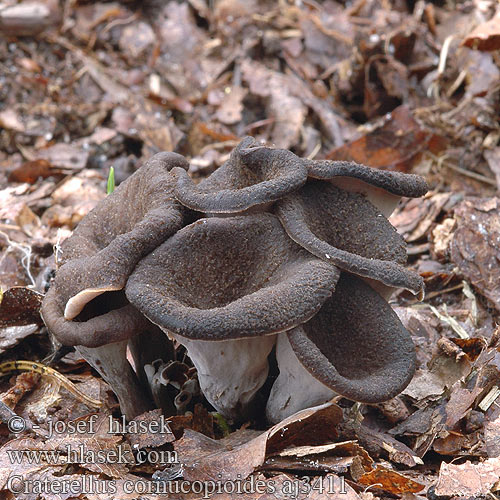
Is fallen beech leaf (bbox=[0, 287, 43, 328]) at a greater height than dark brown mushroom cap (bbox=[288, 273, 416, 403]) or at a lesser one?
lesser

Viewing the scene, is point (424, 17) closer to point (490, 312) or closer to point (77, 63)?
point (77, 63)

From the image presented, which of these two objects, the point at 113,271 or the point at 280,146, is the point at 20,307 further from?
the point at 280,146

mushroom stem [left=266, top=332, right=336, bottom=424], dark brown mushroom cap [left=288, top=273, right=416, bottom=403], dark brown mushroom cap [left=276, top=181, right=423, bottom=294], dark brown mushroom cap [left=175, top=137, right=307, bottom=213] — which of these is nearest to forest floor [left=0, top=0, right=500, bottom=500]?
mushroom stem [left=266, top=332, right=336, bottom=424]

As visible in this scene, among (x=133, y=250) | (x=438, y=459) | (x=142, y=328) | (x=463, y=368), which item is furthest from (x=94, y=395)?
(x=463, y=368)

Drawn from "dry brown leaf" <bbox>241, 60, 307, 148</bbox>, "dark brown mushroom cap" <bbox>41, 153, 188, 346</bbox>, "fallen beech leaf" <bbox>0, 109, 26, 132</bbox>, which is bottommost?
"fallen beech leaf" <bbox>0, 109, 26, 132</bbox>

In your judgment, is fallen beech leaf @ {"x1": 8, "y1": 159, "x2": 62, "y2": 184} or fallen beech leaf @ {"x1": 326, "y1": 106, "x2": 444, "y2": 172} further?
fallen beech leaf @ {"x1": 8, "y1": 159, "x2": 62, "y2": 184}

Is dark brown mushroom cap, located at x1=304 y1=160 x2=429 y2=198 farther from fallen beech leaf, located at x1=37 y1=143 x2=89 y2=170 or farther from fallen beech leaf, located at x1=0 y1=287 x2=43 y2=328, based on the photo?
fallen beech leaf, located at x1=37 y1=143 x2=89 y2=170

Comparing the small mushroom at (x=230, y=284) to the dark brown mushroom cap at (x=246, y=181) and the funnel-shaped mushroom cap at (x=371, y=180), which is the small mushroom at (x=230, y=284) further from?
the funnel-shaped mushroom cap at (x=371, y=180)
